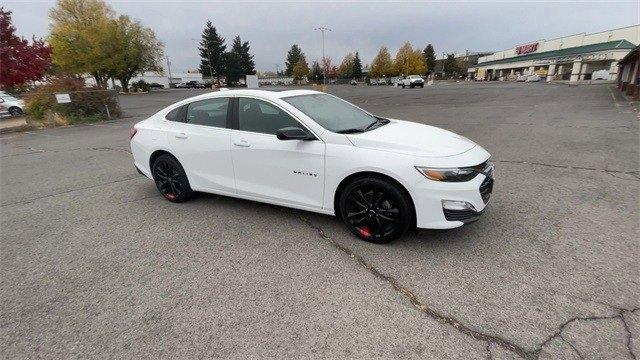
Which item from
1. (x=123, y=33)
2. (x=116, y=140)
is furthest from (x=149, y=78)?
(x=116, y=140)

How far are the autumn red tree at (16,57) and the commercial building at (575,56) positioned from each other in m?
56.9

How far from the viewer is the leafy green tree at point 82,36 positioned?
44.6 meters

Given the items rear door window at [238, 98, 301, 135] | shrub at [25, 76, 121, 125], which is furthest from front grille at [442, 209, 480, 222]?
shrub at [25, 76, 121, 125]

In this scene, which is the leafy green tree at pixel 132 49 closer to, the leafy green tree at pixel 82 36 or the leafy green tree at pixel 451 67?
the leafy green tree at pixel 82 36

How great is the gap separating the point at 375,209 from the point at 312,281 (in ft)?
3.14

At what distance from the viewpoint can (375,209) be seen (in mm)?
3375

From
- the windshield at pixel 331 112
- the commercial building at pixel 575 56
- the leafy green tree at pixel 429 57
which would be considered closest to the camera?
the windshield at pixel 331 112

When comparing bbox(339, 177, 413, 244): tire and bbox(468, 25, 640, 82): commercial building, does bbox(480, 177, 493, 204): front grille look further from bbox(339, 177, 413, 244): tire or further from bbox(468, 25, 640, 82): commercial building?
bbox(468, 25, 640, 82): commercial building

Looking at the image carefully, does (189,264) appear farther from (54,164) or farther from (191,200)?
(54,164)

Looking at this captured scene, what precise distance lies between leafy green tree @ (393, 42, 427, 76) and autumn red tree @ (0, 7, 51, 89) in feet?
258

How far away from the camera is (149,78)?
77.4m

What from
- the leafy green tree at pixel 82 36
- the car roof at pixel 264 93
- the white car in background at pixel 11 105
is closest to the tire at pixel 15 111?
the white car in background at pixel 11 105

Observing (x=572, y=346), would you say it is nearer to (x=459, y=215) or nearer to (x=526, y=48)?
(x=459, y=215)

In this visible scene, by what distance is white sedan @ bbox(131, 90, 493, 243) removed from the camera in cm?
314
